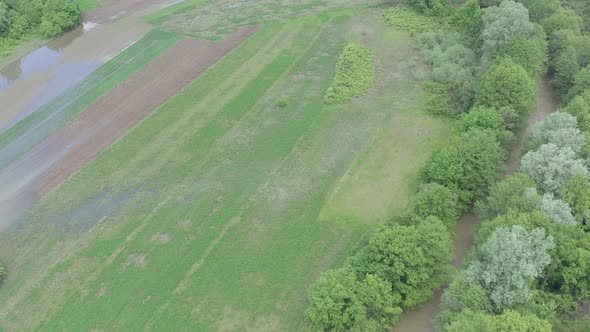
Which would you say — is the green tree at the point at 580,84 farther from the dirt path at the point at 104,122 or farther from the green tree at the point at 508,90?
the dirt path at the point at 104,122

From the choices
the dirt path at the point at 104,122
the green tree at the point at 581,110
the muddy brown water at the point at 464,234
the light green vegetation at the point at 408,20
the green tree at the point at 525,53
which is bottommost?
the muddy brown water at the point at 464,234

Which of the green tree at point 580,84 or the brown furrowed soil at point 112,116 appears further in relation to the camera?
the brown furrowed soil at point 112,116

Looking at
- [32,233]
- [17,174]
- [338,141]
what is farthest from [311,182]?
[17,174]

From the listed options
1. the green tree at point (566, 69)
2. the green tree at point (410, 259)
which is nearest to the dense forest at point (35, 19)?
the green tree at point (410, 259)

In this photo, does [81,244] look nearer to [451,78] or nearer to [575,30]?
[451,78]

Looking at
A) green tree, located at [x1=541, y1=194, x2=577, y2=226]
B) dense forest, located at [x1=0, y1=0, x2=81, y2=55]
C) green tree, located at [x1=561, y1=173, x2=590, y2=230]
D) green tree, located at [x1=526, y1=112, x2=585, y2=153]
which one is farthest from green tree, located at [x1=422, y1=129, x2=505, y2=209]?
dense forest, located at [x1=0, y1=0, x2=81, y2=55]

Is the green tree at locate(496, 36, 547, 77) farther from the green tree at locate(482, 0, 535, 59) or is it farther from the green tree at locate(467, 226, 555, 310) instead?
the green tree at locate(467, 226, 555, 310)

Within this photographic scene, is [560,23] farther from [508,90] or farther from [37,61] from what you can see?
[37,61]

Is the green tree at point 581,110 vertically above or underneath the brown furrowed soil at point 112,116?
above

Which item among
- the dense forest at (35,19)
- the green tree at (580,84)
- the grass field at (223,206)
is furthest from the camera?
the dense forest at (35,19)
